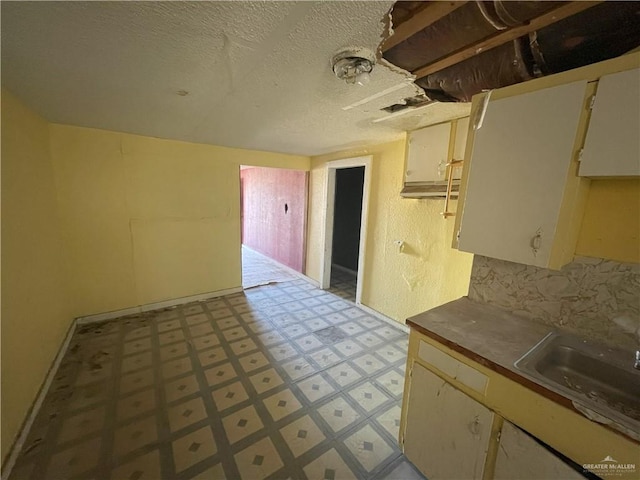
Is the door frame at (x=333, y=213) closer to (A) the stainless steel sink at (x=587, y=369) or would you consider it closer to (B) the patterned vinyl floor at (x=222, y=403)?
(B) the patterned vinyl floor at (x=222, y=403)

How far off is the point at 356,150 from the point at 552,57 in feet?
7.39

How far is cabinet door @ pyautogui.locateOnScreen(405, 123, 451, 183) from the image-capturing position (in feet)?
6.95

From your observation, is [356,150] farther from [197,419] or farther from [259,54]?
[197,419]

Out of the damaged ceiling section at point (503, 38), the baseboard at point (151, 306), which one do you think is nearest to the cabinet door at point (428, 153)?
→ the damaged ceiling section at point (503, 38)

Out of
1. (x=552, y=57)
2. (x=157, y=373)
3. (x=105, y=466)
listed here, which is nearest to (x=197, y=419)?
(x=105, y=466)

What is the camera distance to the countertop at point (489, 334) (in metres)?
0.96

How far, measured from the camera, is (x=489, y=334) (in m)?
1.23

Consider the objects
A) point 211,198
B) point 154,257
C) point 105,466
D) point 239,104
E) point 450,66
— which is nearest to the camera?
point 450,66

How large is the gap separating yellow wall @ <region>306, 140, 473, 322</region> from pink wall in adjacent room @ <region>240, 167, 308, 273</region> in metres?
1.23

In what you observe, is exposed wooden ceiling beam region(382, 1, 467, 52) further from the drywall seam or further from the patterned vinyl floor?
the drywall seam

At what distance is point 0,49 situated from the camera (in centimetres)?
109

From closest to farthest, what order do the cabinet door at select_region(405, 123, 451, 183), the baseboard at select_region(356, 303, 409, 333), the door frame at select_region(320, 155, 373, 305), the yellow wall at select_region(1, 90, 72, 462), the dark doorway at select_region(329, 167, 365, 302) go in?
the yellow wall at select_region(1, 90, 72, 462) < the cabinet door at select_region(405, 123, 451, 183) < the baseboard at select_region(356, 303, 409, 333) < the door frame at select_region(320, 155, 373, 305) < the dark doorway at select_region(329, 167, 365, 302)

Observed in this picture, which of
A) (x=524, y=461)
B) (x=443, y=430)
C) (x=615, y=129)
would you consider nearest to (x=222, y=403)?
(x=443, y=430)

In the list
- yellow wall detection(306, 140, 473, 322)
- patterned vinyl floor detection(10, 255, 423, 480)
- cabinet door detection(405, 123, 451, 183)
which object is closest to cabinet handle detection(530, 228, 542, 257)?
yellow wall detection(306, 140, 473, 322)
